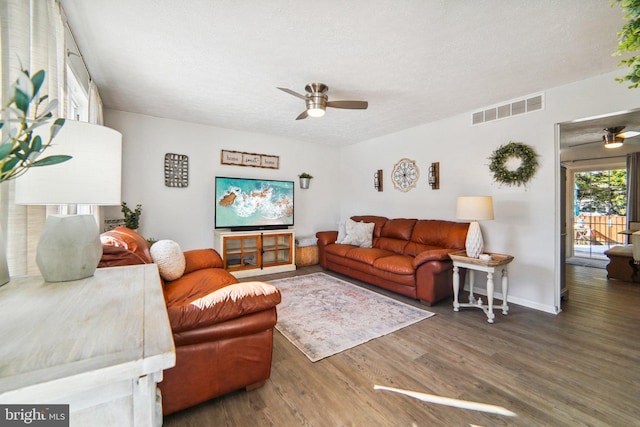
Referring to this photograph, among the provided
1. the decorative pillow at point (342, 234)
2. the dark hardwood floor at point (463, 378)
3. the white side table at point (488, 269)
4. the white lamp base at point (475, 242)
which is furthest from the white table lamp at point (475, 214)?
the decorative pillow at point (342, 234)

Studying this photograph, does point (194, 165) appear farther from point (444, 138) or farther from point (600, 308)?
point (600, 308)

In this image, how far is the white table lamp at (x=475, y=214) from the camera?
2992 mm

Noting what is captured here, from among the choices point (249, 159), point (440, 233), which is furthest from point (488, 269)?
point (249, 159)

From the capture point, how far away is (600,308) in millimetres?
3160

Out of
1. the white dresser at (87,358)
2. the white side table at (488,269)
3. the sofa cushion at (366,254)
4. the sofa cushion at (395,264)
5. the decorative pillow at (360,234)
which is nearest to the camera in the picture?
the white dresser at (87,358)

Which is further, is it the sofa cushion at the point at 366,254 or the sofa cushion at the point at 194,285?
the sofa cushion at the point at 366,254

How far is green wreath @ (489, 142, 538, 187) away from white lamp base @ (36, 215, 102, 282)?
4.05 metres

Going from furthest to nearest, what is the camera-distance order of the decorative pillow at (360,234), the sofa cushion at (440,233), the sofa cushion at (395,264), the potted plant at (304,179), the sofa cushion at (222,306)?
the potted plant at (304,179), the decorative pillow at (360,234), the sofa cushion at (440,233), the sofa cushion at (395,264), the sofa cushion at (222,306)

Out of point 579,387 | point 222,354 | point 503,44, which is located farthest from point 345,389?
point 503,44

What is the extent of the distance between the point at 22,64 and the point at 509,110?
4.33 metres

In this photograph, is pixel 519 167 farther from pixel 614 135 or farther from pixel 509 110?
pixel 614 135

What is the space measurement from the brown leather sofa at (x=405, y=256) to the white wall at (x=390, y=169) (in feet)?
1.25

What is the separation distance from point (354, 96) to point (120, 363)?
3299 millimetres

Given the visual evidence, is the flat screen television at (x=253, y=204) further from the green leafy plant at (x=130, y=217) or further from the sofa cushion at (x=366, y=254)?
the sofa cushion at (x=366, y=254)
